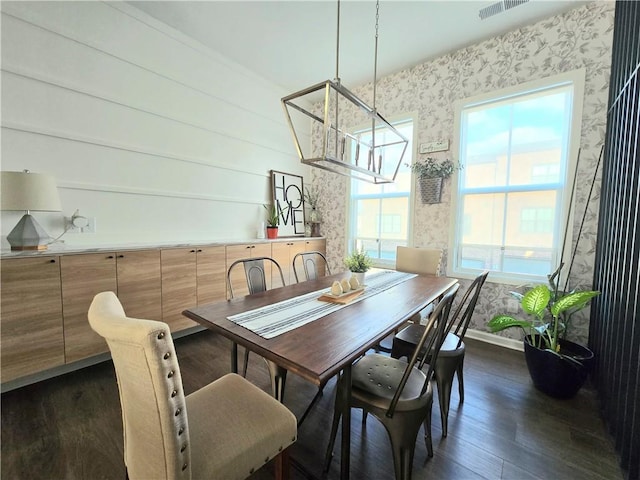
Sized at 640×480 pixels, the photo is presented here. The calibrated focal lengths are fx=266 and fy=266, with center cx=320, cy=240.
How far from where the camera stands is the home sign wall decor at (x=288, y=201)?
3.96 metres

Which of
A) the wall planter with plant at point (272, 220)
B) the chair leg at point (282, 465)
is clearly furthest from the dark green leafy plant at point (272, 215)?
the chair leg at point (282, 465)

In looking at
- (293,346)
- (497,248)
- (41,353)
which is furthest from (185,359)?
(497,248)

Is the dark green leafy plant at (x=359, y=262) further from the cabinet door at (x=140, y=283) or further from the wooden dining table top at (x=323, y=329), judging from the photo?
the cabinet door at (x=140, y=283)

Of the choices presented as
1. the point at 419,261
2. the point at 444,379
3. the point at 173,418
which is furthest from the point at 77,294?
the point at 419,261

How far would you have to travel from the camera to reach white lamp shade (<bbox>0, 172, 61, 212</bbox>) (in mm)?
1755

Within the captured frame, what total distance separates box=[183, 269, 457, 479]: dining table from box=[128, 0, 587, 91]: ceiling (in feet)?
8.29

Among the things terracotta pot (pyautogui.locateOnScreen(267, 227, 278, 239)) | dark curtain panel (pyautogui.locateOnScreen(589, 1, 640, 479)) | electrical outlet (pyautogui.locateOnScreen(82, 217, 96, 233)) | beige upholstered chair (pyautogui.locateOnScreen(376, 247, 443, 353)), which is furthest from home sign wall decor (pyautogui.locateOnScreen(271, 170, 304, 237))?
dark curtain panel (pyautogui.locateOnScreen(589, 1, 640, 479))

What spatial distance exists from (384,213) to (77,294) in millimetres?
3309

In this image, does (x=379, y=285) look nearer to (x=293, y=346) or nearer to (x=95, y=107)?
(x=293, y=346)

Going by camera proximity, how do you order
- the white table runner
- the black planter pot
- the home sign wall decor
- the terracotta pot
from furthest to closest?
the home sign wall decor, the terracotta pot, the black planter pot, the white table runner

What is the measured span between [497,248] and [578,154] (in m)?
1.06

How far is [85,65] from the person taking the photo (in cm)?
227

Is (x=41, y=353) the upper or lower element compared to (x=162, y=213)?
lower

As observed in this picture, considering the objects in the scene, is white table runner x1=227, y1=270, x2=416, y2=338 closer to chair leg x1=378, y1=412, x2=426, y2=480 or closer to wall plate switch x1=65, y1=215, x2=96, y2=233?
chair leg x1=378, y1=412, x2=426, y2=480
